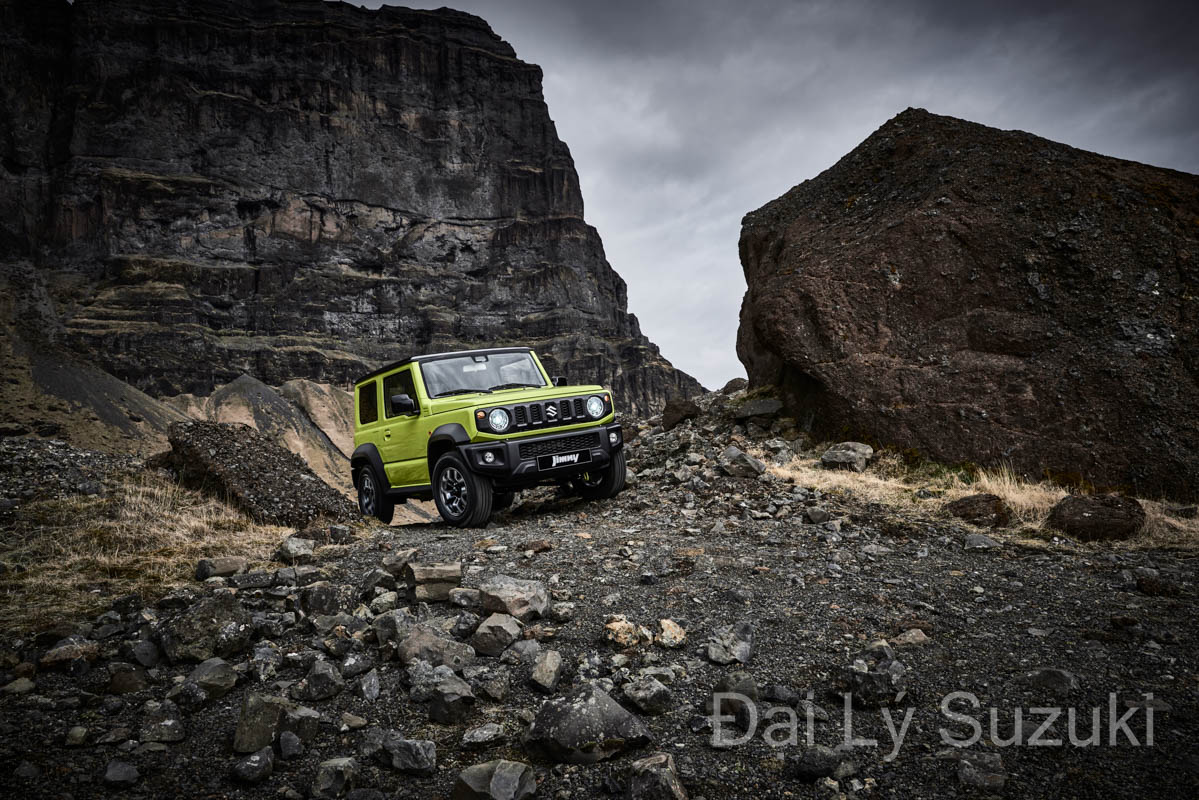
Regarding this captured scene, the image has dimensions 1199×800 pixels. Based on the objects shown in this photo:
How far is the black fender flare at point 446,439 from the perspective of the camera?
7562 millimetres

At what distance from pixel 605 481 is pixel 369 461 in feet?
11.8

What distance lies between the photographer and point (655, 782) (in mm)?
2277

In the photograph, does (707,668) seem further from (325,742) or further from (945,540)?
(945,540)

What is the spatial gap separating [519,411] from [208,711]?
4.85 m

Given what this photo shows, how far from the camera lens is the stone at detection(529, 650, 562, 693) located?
10.4 ft

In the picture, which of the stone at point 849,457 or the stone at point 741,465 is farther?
the stone at point 849,457

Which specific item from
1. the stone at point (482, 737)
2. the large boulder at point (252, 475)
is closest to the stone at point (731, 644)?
the stone at point (482, 737)

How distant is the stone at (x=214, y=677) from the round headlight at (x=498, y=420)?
4302 mm

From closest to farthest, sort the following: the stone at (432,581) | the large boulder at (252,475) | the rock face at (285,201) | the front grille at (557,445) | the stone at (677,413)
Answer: the stone at (432,581) → the front grille at (557,445) → the large boulder at (252,475) → the stone at (677,413) → the rock face at (285,201)

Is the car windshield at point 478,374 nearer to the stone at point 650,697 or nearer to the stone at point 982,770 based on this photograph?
the stone at point 650,697

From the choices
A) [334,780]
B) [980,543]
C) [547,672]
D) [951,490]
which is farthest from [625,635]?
[951,490]

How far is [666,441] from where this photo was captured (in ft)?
36.2

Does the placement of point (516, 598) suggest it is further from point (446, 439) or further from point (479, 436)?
point (446, 439)

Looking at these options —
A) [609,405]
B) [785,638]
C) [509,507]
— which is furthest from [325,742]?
[509,507]
